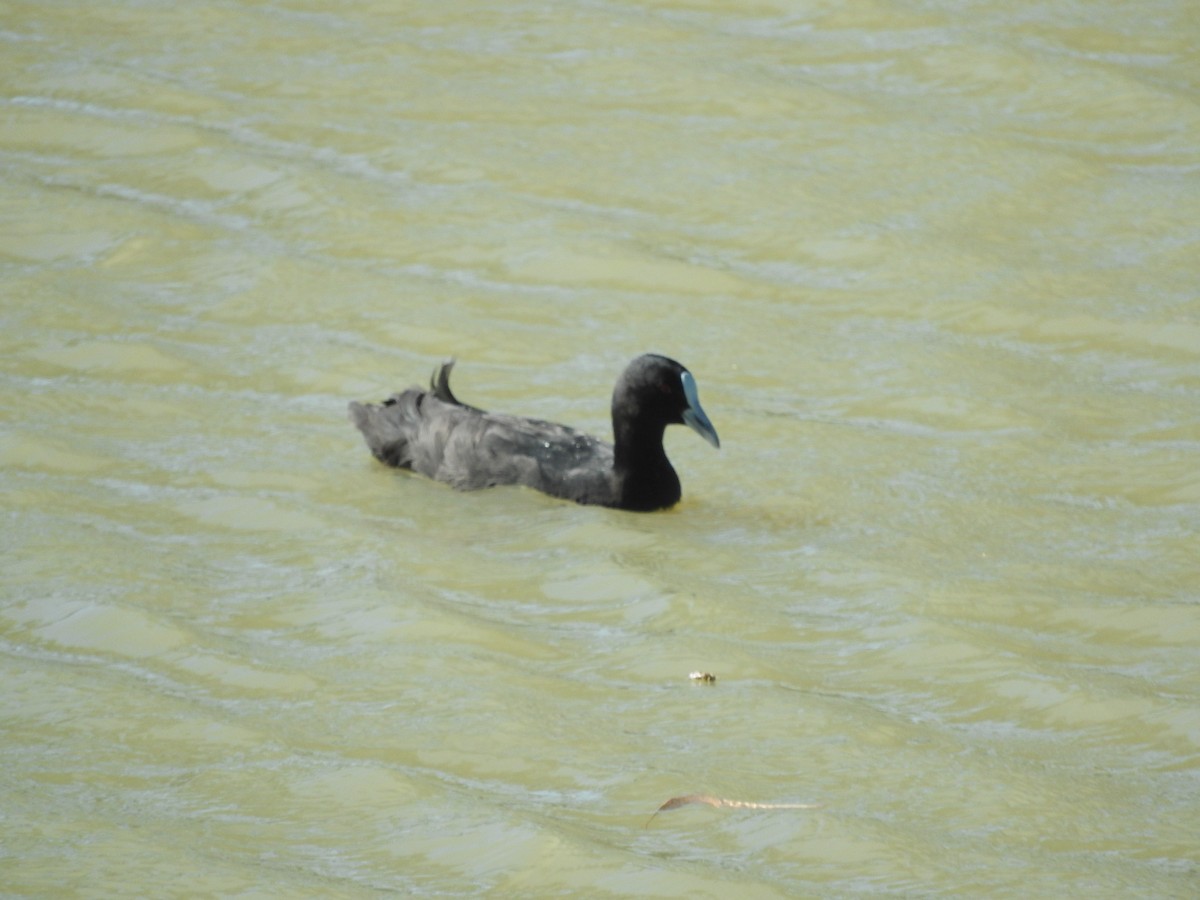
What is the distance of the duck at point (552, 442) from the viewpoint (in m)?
8.74

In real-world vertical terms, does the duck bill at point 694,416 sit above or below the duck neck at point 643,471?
above

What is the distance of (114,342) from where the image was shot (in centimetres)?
1025

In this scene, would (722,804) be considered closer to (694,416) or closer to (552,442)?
(694,416)

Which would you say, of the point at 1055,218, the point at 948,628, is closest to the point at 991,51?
the point at 1055,218

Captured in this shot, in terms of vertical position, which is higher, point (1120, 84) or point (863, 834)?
point (1120, 84)

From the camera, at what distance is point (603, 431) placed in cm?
976

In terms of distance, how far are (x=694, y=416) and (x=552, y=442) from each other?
0.67 metres

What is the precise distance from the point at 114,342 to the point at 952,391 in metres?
4.24

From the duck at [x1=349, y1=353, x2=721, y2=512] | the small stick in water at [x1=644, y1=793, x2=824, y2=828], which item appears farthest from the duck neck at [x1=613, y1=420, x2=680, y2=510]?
the small stick in water at [x1=644, y1=793, x2=824, y2=828]

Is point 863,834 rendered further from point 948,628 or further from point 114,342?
point 114,342

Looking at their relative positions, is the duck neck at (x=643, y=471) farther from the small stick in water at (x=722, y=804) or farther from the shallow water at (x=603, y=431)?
the small stick in water at (x=722, y=804)

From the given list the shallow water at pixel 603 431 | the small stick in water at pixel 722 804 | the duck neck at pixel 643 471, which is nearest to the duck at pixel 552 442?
the duck neck at pixel 643 471

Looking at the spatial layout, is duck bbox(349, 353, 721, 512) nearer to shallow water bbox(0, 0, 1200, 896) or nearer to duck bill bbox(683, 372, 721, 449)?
duck bill bbox(683, 372, 721, 449)

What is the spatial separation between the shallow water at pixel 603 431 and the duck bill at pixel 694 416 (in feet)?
1.02
